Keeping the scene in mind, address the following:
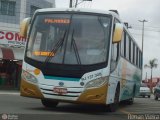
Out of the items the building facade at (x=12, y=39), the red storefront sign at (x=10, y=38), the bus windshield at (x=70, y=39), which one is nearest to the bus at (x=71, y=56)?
the bus windshield at (x=70, y=39)

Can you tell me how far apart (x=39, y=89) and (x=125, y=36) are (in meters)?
5.43

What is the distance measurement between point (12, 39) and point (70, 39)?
81.5 ft

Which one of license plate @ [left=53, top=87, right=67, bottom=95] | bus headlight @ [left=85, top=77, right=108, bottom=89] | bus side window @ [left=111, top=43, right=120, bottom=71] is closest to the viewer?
bus headlight @ [left=85, top=77, right=108, bottom=89]

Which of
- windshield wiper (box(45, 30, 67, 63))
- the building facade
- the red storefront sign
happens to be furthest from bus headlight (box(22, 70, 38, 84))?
the red storefront sign

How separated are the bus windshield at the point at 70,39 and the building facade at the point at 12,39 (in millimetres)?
22588

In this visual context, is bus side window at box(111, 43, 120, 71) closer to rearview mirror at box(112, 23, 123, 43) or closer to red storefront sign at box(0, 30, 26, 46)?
rearview mirror at box(112, 23, 123, 43)

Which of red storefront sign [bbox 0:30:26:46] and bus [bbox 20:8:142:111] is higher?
bus [bbox 20:8:142:111]

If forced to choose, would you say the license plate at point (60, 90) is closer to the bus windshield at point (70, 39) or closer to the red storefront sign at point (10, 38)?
the bus windshield at point (70, 39)

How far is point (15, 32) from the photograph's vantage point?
41219mm

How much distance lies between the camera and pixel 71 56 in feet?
54.1

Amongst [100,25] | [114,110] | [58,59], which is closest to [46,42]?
[58,59]

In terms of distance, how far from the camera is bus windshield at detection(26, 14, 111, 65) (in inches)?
648

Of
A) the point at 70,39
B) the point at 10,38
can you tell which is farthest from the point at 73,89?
the point at 10,38

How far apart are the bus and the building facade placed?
891 inches
